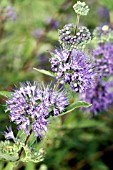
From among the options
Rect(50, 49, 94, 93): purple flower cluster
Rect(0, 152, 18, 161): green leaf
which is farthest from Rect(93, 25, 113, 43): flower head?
Rect(0, 152, 18, 161): green leaf

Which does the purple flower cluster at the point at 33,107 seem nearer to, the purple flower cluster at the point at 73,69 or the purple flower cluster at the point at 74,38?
the purple flower cluster at the point at 73,69

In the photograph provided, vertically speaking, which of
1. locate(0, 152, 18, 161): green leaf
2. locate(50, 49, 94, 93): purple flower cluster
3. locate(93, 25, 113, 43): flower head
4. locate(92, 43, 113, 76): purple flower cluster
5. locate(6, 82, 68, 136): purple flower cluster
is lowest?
locate(0, 152, 18, 161): green leaf

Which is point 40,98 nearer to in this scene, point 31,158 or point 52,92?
point 52,92

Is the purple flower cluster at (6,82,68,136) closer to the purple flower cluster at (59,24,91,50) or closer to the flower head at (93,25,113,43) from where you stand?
the purple flower cluster at (59,24,91,50)

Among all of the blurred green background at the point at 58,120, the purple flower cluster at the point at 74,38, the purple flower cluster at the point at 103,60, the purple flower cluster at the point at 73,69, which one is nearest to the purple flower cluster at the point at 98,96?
the purple flower cluster at the point at 103,60

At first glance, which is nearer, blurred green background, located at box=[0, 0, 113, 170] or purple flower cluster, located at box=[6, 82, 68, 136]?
purple flower cluster, located at box=[6, 82, 68, 136]

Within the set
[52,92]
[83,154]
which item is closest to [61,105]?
[52,92]
